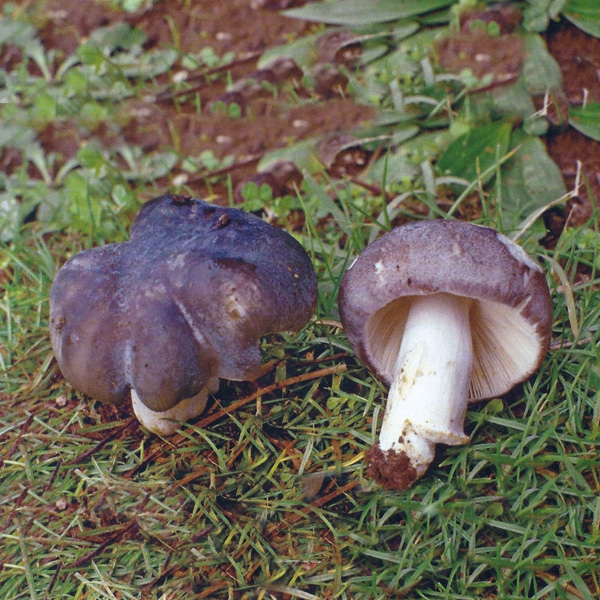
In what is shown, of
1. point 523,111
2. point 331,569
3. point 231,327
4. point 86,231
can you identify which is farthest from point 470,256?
point 86,231

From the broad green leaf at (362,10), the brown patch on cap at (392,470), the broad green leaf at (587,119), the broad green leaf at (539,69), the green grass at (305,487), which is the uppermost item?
the broad green leaf at (362,10)

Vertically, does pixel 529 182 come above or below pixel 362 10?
below

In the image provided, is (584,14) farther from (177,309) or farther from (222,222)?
(177,309)

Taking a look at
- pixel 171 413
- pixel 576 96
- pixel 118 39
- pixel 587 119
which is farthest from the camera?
pixel 118 39

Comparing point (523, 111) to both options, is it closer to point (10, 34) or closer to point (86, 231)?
point (86, 231)

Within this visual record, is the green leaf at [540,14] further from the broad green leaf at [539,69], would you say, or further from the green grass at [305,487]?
the green grass at [305,487]

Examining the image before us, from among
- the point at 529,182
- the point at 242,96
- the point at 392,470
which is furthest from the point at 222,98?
the point at 392,470

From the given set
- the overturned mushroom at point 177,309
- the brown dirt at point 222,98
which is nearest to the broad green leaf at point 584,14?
the brown dirt at point 222,98
